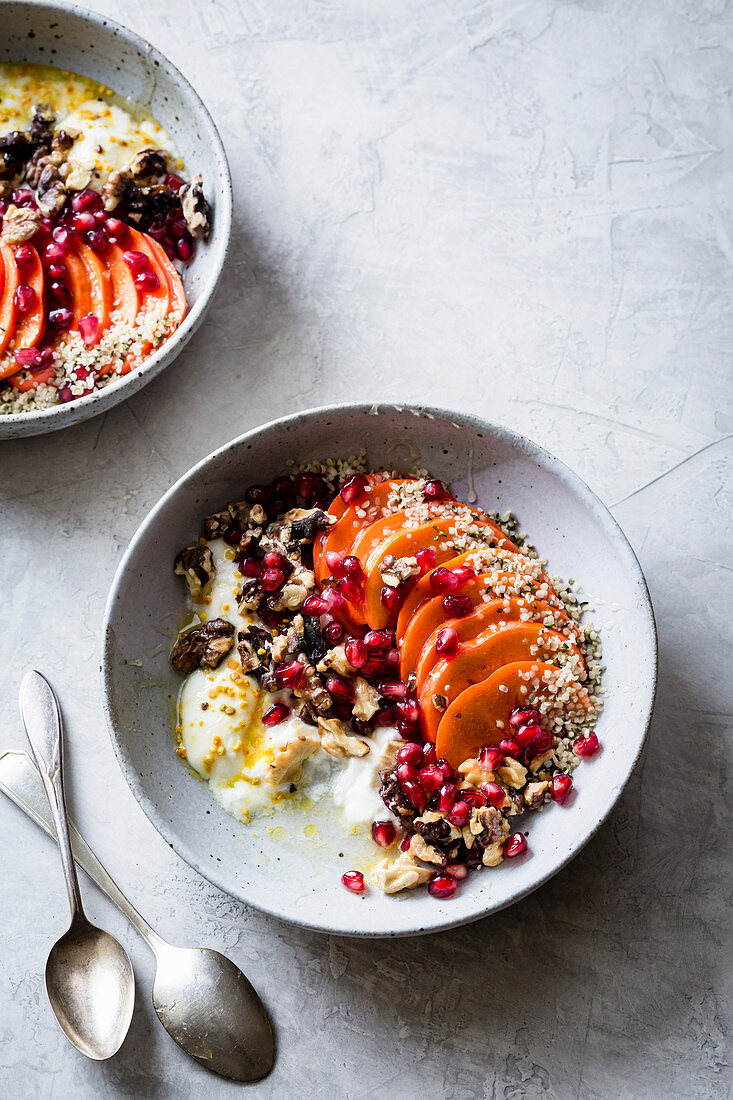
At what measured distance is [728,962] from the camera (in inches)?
94.3

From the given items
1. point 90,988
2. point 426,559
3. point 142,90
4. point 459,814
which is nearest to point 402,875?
point 459,814

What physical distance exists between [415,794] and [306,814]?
0.29 metres

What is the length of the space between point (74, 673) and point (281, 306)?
3.80ft

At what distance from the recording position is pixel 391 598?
2.26 metres

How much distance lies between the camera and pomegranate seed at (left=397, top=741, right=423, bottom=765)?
2.24m

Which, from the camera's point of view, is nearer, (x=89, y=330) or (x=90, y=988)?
(x=90, y=988)

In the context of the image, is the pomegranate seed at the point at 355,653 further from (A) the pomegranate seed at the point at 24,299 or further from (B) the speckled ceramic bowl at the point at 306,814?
(A) the pomegranate seed at the point at 24,299

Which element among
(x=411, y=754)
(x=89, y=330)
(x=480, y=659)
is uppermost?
(x=89, y=330)

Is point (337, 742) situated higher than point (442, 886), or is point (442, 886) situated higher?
point (337, 742)

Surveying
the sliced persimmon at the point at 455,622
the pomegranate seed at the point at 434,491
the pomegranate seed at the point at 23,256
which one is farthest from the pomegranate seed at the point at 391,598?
the pomegranate seed at the point at 23,256

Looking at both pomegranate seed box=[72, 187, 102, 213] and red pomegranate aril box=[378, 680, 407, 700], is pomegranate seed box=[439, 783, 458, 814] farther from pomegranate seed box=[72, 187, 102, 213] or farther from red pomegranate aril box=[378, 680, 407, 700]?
pomegranate seed box=[72, 187, 102, 213]

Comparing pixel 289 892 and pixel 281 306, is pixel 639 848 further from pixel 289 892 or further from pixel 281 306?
pixel 281 306

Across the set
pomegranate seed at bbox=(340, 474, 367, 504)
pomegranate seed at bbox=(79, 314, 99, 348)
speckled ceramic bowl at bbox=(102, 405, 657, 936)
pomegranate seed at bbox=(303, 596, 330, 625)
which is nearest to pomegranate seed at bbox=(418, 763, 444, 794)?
speckled ceramic bowl at bbox=(102, 405, 657, 936)

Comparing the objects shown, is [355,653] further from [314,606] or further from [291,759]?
[291,759]
